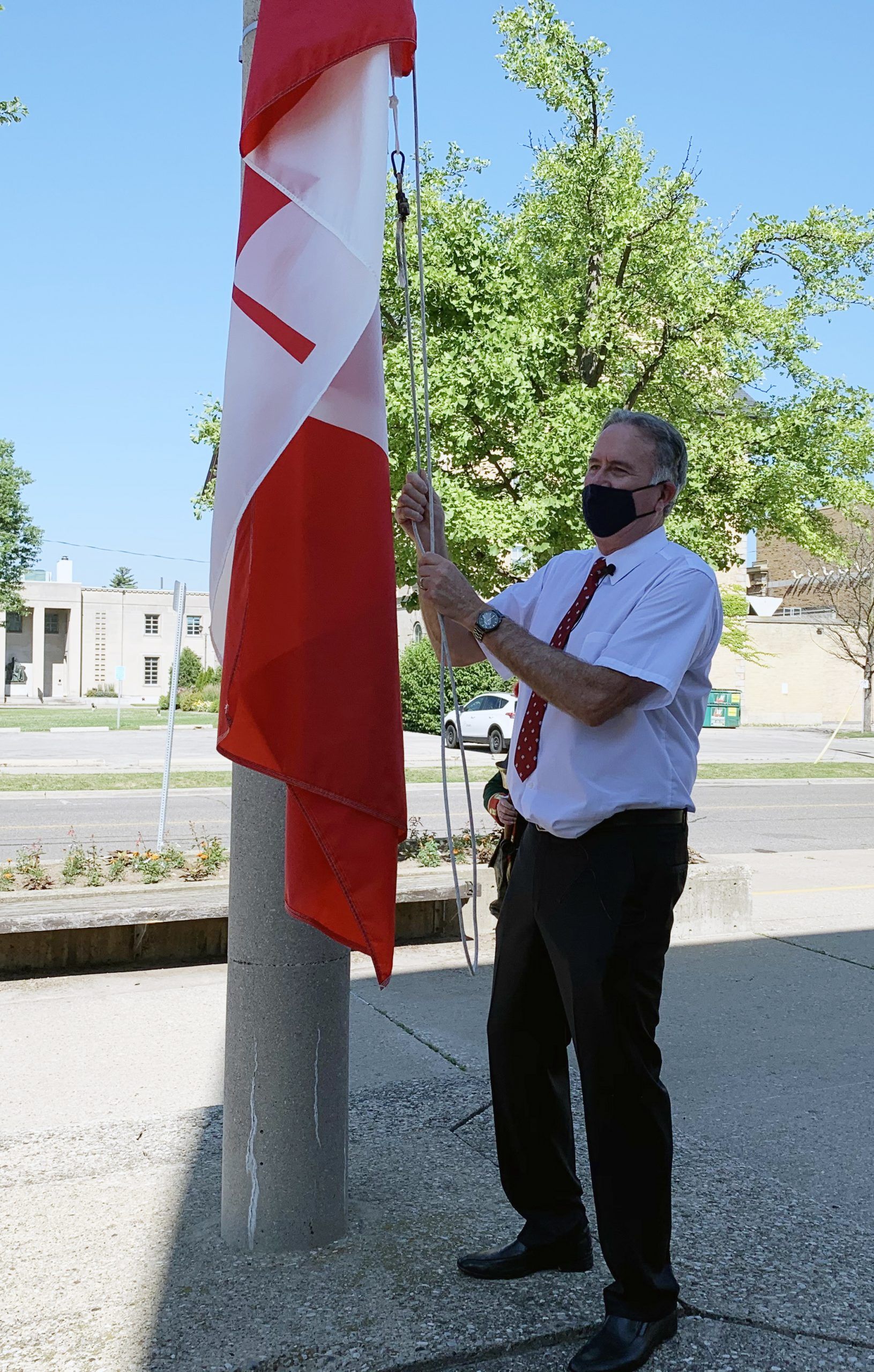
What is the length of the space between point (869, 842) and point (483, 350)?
7.83 meters

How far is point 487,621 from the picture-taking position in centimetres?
301

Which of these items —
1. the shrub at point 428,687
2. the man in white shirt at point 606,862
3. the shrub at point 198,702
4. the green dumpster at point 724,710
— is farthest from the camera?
the shrub at point 198,702

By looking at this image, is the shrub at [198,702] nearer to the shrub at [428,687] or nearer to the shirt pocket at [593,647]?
the shrub at [428,687]

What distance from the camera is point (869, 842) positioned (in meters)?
13.7

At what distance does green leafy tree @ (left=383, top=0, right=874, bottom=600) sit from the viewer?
30.0 ft

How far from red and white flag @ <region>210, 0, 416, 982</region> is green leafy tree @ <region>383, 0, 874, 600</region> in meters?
5.66

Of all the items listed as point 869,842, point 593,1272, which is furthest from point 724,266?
point 593,1272

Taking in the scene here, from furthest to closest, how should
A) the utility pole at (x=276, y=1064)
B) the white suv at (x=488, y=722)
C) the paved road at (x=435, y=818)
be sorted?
1. the white suv at (x=488, y=722)
2. the paved road at (x=435, y=818)
3. the utility pole at (x=276, y=1064)

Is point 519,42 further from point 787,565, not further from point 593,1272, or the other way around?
point 787,565

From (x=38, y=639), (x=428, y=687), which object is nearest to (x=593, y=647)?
(x=428, y=687)

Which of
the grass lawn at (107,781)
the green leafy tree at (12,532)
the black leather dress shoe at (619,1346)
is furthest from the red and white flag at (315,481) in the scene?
the green leafy tree at (12,532)

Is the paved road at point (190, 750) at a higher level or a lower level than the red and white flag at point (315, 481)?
lower

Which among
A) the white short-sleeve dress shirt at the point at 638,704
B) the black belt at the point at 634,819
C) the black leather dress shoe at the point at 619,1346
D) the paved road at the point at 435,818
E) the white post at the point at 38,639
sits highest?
the white post at the point at 38,639

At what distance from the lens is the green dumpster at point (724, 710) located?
4278cm
